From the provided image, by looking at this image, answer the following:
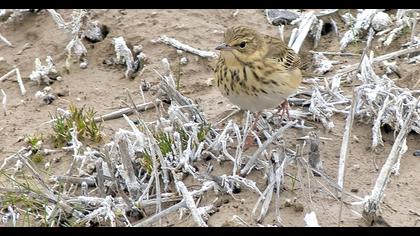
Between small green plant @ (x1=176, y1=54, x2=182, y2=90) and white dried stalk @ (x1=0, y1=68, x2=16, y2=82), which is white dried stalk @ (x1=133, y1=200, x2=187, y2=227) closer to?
small green plant @ (x1=176, y1=54, x2=182, y2=90)

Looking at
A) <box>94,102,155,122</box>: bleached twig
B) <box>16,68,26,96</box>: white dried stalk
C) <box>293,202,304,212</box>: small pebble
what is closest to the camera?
<box>293,202,304,212</box>: small pebble

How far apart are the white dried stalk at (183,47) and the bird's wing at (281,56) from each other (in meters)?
0.79

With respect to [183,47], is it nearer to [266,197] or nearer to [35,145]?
[35,145]

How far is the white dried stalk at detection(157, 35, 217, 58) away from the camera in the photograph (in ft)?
23.0

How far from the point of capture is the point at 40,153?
20.0ft

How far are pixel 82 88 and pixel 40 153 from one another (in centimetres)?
93

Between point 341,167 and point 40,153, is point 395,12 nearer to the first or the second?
point 341,167

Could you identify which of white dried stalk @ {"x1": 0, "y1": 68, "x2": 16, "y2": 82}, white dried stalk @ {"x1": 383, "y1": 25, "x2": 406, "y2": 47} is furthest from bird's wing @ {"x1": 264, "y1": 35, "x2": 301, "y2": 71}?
white dried stalk @ {"x1": 0, "y1": 68, "x2": 16, "y2": 82}

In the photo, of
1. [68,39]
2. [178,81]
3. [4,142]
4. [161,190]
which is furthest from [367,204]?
[68,39]

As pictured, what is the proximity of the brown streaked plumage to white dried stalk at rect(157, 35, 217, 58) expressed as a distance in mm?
970

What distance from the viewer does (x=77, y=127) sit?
6117mm

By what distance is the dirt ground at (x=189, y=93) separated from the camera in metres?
5.28

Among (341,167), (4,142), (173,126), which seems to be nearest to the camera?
(341,167)

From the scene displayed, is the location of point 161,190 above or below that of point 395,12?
below
